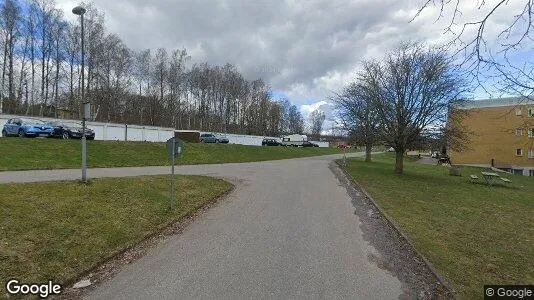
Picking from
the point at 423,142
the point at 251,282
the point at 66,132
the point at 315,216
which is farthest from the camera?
the point at 66,132

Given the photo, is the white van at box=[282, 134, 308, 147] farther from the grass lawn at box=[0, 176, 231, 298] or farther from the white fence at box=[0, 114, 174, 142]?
the grass lawn at box=[0, 176, 231, 298]

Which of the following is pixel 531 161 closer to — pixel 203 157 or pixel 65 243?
pixel 203 157

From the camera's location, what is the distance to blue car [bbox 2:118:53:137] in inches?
1035

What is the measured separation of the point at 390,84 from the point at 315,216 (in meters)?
17.6

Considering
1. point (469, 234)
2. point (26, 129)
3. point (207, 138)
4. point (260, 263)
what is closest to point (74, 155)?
point (26, 129)

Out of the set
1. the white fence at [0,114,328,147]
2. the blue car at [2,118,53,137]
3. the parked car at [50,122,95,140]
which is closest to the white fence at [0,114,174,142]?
the white fence at [0,114,328,147]

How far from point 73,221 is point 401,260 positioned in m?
6.47

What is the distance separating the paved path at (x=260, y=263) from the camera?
190 inches

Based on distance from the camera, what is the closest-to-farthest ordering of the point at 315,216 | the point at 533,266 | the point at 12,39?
the point at 533,266, the point at 315,216, the point at 12,39

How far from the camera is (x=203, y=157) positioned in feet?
99.5

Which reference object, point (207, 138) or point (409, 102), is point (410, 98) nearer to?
point (409, 102)

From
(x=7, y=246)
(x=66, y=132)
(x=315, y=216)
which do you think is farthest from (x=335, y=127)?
(x=7, y=246)

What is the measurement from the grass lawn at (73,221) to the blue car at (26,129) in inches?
712

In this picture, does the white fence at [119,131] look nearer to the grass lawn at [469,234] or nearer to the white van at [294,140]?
the grass lawn at [469,234]
